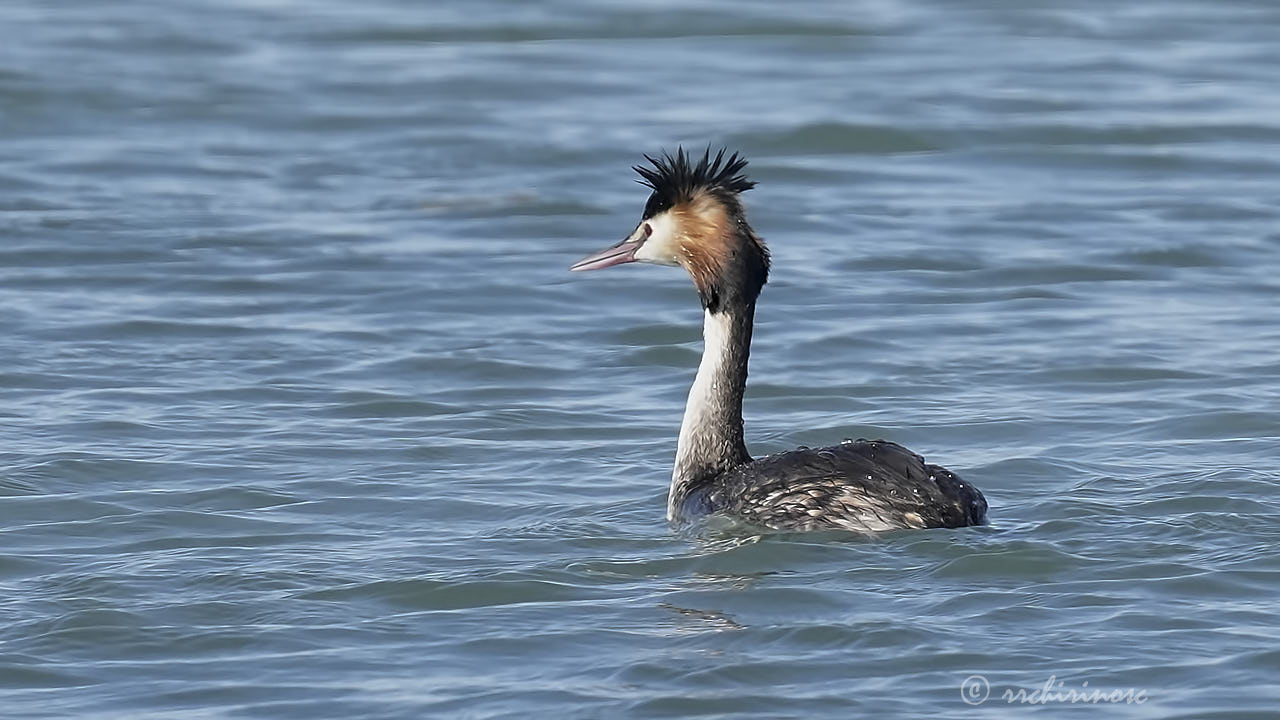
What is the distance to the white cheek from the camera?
8914mm

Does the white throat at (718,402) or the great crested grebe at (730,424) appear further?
the white throat at (718,402)

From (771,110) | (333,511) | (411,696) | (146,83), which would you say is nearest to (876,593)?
(411,696)

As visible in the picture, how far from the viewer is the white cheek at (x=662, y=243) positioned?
8914 mm

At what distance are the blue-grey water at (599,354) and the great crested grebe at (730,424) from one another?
0.15m

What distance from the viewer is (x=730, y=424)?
8945 millimetres

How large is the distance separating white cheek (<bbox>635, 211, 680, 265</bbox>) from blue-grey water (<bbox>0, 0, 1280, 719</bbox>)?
0.93m

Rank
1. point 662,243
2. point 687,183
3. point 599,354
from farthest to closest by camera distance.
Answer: point 599,354 → point 662,243 → point 687,183

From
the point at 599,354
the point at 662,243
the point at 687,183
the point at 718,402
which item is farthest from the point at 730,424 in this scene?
the point at 599,354

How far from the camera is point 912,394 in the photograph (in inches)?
432

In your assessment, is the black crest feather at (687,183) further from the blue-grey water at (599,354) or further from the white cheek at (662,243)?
the blue-grey water at (599,354)

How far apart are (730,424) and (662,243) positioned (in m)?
0.72

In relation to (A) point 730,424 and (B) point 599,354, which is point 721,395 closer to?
(A) point 730,424

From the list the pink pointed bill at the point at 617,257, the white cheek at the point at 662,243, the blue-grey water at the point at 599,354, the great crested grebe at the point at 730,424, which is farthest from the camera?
the pink pointed bill at the point at 617,257

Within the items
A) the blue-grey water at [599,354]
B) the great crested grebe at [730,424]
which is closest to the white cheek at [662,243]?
the great crested grebe at [730,424]
